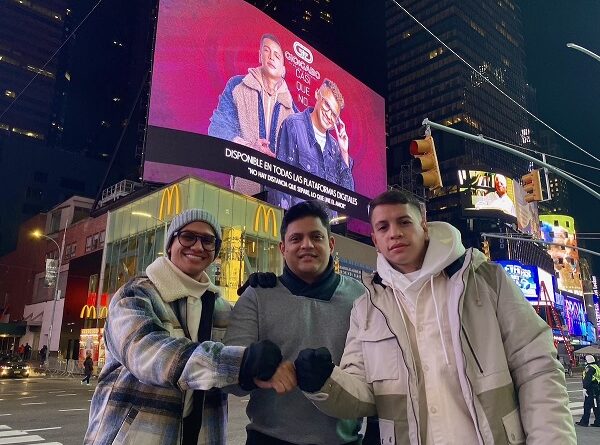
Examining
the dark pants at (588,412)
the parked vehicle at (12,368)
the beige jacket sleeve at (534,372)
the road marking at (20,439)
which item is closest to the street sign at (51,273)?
the parked vehicle at (12,368)

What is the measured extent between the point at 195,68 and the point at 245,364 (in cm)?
3592

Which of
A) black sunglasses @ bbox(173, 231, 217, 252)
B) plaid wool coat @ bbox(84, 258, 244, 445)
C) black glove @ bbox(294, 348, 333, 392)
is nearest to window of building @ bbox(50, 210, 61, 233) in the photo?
black sunglasses @ bbox(173, 231, 217, 252)

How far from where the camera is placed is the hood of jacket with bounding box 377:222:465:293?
8.22 ft

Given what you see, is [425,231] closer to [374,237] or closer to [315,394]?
[374,237]

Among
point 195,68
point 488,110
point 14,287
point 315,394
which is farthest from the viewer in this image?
point 488,110

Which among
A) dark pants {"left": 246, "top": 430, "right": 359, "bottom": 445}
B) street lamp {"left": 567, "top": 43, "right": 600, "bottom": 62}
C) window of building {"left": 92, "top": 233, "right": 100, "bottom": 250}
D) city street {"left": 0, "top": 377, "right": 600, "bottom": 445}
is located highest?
window of building {"left": 92, "top": 233, "right": 100, "bottom": 250}

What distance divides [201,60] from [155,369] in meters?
36.5

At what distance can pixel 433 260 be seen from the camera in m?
2.56

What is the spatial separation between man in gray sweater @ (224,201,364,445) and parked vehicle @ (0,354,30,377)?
30406mm

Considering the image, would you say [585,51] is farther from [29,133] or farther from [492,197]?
[29,133]

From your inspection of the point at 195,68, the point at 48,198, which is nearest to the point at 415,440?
the point at 195,68

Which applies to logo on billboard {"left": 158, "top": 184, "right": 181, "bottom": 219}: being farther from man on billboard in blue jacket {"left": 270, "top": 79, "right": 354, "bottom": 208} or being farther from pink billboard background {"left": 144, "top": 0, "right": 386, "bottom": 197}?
man on billboard in blue jacket {"left": 270, "top": 79, "right": 354, "bottom": 208}

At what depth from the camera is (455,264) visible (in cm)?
252

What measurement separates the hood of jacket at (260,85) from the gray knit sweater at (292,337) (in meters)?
37.4
